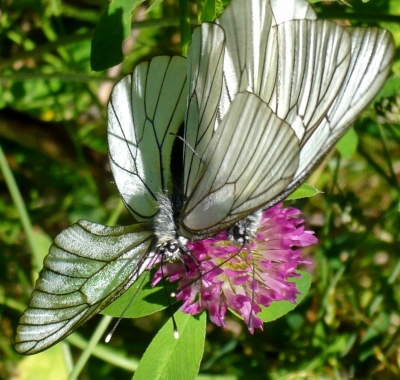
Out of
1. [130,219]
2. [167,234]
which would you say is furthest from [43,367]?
[167,234]

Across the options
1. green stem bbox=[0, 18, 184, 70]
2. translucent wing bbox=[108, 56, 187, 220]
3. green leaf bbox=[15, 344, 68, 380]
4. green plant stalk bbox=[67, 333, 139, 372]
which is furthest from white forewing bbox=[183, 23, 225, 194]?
green leaf bbox=[15, 344, 68, 380]

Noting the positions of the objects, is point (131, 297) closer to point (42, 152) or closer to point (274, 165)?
point (274, 165)

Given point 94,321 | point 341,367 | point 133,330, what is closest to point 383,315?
point 341,367

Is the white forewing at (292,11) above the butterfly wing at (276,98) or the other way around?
above

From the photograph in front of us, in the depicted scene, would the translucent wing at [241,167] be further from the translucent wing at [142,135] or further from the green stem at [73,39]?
the green stem at [73,39]

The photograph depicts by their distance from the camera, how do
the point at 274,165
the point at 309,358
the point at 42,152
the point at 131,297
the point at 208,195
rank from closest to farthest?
1. the point at 274,165
2. the point at 208,195
3. the point at 131,297
4. the point at 309,358
5. the point at 42,152

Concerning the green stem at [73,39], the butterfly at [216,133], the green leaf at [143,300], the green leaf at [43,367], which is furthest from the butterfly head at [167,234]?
the green leaf at [43,367]

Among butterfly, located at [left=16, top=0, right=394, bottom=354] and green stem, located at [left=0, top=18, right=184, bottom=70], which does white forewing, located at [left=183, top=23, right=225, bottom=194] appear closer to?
butterfly, located at [left=16, top=0, right=394, bottom=354]

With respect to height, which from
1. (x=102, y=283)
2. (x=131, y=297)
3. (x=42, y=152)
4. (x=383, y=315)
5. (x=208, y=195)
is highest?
(x=208, y=195)
